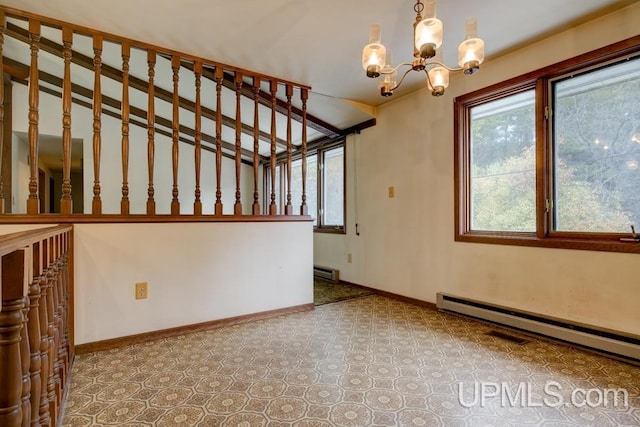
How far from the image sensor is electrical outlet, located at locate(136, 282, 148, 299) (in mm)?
2551

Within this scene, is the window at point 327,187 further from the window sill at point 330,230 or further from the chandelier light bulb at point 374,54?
the chandelier light bulb at point 374,54

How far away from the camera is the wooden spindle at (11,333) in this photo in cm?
81

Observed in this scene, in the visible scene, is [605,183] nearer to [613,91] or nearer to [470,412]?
[613,91]

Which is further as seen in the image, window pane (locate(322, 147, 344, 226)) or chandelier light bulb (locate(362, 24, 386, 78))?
window pane (locate(322, 147, 344, 226))

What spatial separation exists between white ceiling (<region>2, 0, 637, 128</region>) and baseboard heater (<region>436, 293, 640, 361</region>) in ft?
7.06

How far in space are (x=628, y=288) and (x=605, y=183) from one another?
713 millimetres

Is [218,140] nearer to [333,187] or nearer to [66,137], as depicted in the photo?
[66,137]

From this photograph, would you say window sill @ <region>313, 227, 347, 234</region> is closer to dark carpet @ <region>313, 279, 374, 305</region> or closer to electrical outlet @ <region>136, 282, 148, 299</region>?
dark carpet @ <region>313, 279, 374, 305</region>

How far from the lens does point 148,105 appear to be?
8.64ft

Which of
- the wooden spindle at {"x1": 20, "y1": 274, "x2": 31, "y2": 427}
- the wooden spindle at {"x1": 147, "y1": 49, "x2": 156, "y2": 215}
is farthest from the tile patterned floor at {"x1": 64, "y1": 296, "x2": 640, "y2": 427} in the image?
the wooden spindle at {"x1": 147, "y1": 49, "x2": 156, "y2": 215}

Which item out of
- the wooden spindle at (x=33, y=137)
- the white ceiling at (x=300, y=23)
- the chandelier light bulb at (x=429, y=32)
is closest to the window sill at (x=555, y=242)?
the white ceiling at (x=300, y=23)

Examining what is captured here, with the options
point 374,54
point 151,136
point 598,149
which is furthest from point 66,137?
point 598,149

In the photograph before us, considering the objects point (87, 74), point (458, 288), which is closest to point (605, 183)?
point (458, 288)

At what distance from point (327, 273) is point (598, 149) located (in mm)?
3398
